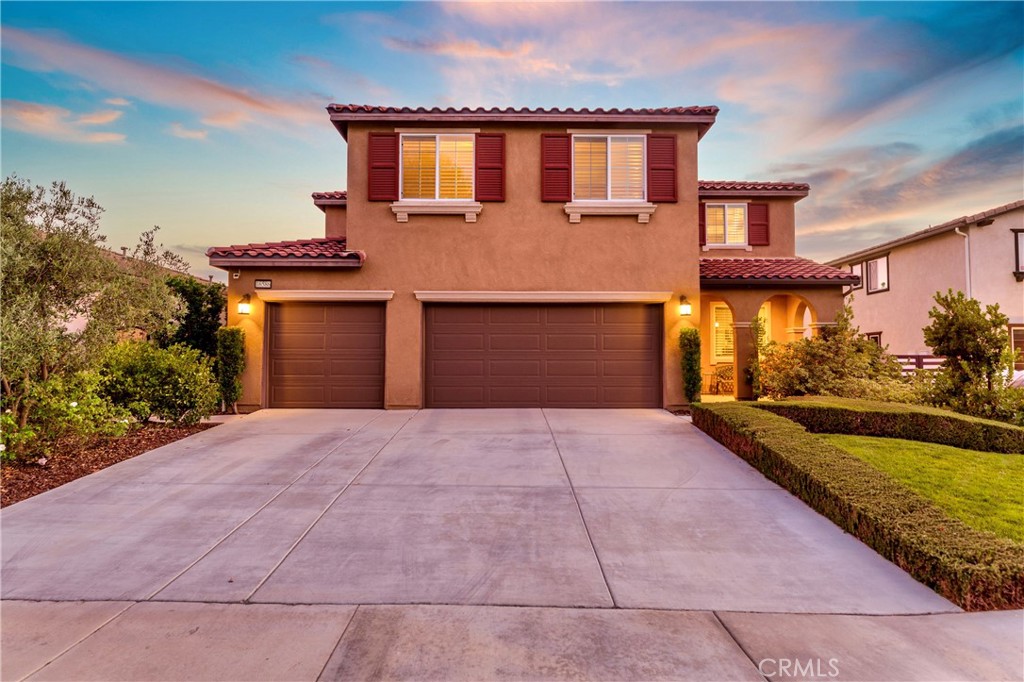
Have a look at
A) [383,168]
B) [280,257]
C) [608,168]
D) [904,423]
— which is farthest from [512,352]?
[904,423]

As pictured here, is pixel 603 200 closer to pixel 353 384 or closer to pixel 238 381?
pixel 353 384

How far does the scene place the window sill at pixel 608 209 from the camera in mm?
10922

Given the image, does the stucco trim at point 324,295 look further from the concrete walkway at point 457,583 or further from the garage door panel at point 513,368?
the concrete walkway at point 457,583

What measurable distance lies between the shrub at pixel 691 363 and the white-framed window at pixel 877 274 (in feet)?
56.1

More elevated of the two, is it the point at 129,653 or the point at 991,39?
the point at 991,39

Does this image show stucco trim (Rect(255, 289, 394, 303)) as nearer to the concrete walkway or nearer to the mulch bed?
the mulch bed

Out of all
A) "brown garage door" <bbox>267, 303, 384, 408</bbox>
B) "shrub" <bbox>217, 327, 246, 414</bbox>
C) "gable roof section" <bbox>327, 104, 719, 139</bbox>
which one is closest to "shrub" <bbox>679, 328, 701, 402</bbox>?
"gable roof section" <bbox>327, 104, 719, 139</bbox>

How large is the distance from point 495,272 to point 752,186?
9347mm

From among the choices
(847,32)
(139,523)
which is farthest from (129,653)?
(847,32)

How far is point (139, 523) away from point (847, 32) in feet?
54.1

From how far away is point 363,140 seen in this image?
11.1 meters

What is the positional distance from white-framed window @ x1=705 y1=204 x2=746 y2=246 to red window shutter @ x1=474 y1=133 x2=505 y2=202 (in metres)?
7.79

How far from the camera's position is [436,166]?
1120 cm

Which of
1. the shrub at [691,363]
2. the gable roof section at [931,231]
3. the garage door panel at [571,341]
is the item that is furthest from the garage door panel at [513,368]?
the gable roof section at [931,231]
